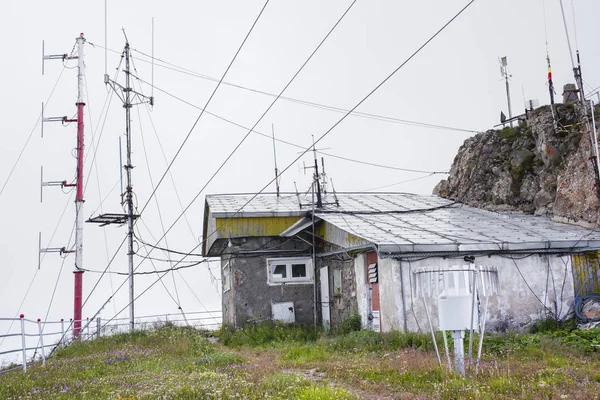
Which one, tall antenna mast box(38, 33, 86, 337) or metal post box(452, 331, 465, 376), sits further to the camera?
tall antenna mast box(38, 33, 86, 337)

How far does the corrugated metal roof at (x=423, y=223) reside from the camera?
55.3 ft

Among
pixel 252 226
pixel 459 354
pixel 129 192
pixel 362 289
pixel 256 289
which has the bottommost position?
pixel 459 354

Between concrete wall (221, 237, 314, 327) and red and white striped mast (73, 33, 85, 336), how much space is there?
6.84 m

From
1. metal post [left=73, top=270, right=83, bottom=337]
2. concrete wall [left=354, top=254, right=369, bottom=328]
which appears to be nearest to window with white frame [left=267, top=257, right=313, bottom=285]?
concrete wall [left=354, top=254, right=369, bottom=328]

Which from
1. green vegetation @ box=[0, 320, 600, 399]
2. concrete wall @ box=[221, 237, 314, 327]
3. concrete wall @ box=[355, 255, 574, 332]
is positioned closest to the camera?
green vegetation @ box=[0, 320, 600, 399]

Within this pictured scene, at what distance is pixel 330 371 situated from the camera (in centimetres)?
1201

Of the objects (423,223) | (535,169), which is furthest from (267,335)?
(535,169)

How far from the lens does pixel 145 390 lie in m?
10.4

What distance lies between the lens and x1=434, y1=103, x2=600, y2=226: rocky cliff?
22.5 metres

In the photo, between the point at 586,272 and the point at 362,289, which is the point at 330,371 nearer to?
the point at 362,289

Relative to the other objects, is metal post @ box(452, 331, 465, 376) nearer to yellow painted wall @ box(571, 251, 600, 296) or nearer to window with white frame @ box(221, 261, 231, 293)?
yellow painted wall @ box(571, 251, 600, 296)

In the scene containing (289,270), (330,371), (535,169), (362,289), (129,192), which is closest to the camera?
(330,371)

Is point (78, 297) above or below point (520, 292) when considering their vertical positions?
above

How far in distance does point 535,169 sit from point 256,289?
14.5 m
